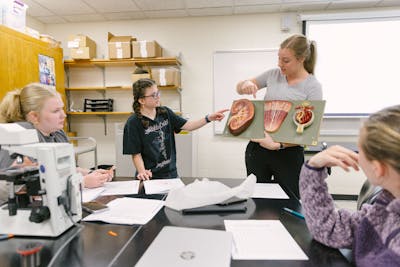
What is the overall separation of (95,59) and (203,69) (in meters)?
1.52

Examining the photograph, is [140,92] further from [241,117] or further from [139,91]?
[241,117]

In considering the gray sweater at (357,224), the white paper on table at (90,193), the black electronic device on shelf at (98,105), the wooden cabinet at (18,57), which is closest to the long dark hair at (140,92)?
the white paper on table at (90,193)

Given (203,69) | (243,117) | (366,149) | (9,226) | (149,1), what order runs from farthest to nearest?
(203,69), (149,1), (243,117), (9,226), (366,149)

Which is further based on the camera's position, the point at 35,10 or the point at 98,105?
the point at 98,105

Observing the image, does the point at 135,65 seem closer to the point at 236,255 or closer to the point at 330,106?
the point at 330,106

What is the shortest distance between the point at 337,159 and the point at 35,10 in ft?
13.6

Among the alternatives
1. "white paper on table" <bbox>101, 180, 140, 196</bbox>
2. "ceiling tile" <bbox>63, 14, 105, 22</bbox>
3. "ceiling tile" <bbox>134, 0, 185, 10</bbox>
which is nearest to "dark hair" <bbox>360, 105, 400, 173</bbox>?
"white paper on table" <bbox>101, 180, 140, 196</bbox>

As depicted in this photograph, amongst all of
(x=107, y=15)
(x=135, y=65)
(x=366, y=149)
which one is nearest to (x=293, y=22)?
(x=135, y=65)

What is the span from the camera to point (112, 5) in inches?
131

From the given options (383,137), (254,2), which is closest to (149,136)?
(383,137)

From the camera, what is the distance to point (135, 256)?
74 cm

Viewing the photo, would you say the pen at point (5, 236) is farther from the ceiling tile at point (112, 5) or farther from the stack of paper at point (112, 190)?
the ceiling tile at point (112, 5)

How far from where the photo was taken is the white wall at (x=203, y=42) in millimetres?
3648

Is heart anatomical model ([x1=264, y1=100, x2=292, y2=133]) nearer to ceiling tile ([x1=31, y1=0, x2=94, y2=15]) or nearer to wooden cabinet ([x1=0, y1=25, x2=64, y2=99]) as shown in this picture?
wooden cabinet ([x1=0, y1=25, x2=64, y2=99])
